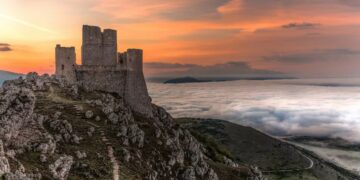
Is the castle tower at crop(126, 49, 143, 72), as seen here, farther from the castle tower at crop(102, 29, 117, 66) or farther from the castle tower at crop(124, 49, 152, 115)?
the castle tower at crop(102, 29, 117, 66)

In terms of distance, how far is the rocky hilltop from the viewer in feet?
261

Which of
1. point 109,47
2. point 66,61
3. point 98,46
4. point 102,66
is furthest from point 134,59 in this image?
point 66,61

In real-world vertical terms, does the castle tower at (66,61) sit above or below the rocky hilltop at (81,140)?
above

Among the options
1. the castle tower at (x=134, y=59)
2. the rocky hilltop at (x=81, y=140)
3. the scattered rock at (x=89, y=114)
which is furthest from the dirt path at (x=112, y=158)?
the castle tower at (x=134, y=59)

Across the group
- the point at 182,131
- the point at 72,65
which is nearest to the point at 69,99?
the point at 72,65

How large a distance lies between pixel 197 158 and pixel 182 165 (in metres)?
10.2

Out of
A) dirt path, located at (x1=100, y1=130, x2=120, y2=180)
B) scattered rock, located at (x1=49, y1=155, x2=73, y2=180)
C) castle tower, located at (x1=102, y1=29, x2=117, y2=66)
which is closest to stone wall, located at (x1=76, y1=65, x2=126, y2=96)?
castle tower, located at (x1=102, y1=29, x2=117, y2=66)

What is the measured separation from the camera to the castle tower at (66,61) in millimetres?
124500

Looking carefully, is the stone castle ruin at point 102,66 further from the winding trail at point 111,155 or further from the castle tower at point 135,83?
the winding trail at point 111,155

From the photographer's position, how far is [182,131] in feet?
473

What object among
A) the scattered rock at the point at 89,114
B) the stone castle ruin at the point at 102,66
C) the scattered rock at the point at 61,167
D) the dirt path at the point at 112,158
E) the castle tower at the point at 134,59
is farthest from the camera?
the castle tower at the point at 134,59

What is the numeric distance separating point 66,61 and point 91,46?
6.62m

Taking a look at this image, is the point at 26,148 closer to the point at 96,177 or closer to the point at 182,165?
the point at 96,177

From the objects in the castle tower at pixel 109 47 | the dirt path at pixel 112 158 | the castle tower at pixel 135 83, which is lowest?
the dirt path at pixel 112 158
